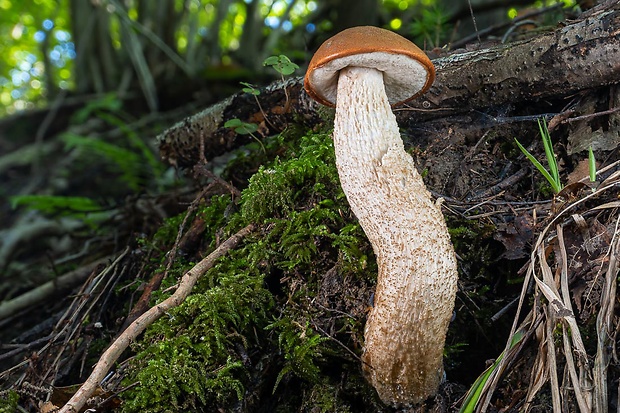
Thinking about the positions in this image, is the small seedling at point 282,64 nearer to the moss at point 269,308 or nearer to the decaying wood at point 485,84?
the decaying wood at point 485,84

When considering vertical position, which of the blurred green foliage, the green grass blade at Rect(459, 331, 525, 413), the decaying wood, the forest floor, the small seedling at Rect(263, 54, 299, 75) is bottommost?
the green grass blade at Rect(459, 331, 525, 413)

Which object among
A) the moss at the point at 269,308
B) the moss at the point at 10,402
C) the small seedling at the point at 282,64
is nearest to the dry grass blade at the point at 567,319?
the moss at the point at 269,308

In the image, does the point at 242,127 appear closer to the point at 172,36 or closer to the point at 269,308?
the point at 269,308

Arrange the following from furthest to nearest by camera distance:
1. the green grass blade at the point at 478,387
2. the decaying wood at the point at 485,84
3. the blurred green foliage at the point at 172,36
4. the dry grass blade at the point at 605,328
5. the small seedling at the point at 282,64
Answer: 1. the blurred green foliage at the point at 172,36
2. the small seedling at the point at 282,64
3. the decaying wood at the point at 485,84
4. the green grass blade at the point at 478,387
5. the dry grass blade at the point at 605,328

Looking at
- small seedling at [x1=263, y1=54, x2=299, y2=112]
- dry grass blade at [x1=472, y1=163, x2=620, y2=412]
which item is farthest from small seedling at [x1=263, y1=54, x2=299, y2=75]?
dry grass blade at [x1=472, y1=163, x2=620, y2=412]

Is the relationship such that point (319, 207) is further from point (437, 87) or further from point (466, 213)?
point (437, 87)

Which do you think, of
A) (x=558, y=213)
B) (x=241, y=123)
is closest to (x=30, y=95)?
(x=241, y=123)

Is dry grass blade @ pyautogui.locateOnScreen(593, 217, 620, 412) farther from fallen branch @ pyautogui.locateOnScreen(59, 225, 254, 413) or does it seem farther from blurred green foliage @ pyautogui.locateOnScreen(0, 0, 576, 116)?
blurred green foliage @ pyautogui.locateOnScreen(0, 0, 576, 116)
